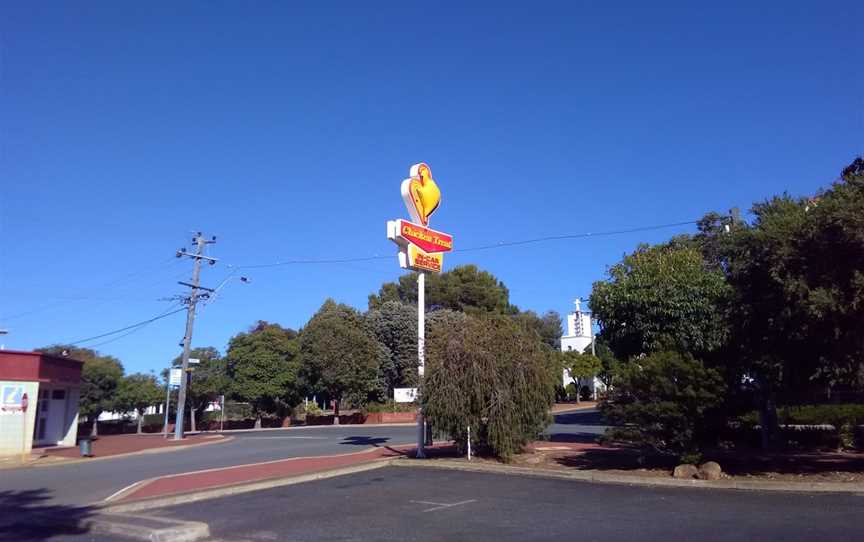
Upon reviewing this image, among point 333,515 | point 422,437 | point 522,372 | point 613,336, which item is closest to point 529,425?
point 522,372

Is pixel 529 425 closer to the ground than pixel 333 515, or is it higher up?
higher up

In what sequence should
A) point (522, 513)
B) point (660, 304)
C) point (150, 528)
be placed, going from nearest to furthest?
point (150, 528) → point (522, 513) → point (660, 304)

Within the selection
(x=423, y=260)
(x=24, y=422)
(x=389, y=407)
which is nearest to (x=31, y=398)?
(x=24, y=422)

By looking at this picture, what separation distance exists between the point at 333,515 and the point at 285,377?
40755 millimetres

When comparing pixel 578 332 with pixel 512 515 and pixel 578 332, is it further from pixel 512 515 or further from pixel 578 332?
pixel 512 515

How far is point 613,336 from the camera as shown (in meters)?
21.5

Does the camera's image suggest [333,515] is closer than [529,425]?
Yes

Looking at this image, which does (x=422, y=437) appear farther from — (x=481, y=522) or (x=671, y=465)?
(x=481, y=522)

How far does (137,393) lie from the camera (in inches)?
2272

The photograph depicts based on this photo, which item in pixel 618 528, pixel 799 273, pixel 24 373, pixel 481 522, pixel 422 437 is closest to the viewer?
pixel 618 528

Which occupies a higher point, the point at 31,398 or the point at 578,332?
the point at 578,332

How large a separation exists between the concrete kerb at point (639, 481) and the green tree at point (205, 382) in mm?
32074

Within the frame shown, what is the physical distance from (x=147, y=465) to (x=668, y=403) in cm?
1721

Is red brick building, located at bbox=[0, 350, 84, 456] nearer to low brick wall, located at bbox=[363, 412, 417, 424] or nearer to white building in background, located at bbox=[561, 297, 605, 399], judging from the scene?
low brick wall, located at bbox=[363, 412, 417, 424]
